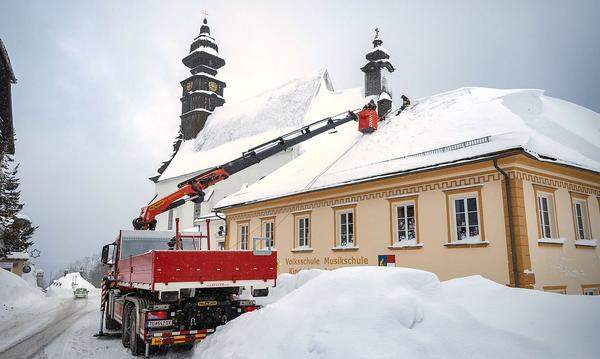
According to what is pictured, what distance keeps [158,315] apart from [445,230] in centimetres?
858

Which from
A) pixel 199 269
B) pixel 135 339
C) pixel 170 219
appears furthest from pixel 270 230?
pixel 170 219

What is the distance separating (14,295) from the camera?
79.6 feet

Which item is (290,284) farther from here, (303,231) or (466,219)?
(466,219)

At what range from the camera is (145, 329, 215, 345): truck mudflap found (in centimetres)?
777

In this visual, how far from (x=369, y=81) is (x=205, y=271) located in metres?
27.8

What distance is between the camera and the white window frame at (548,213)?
12406mm

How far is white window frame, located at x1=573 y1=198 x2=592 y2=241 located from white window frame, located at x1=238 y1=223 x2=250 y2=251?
13703mm

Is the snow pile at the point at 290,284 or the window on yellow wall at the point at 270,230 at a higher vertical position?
the window on yellow wall at the point at 270,230

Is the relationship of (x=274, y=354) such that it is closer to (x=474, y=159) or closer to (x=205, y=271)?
(x=205, y=271)

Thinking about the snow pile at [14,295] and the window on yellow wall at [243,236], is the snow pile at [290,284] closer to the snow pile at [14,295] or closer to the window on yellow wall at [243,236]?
the window on yellow wall at [243,236]

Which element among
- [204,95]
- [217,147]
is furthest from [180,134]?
[217,147]

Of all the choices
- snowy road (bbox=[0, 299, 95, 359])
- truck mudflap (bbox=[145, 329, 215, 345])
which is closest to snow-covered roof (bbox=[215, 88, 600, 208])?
truck mudflap (bbox=[145, 329, 215, 345])

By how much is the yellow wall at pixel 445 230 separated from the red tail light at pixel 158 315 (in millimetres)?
8155

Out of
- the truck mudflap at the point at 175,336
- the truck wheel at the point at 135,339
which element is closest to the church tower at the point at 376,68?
the truck wheel at the point at 135,339
